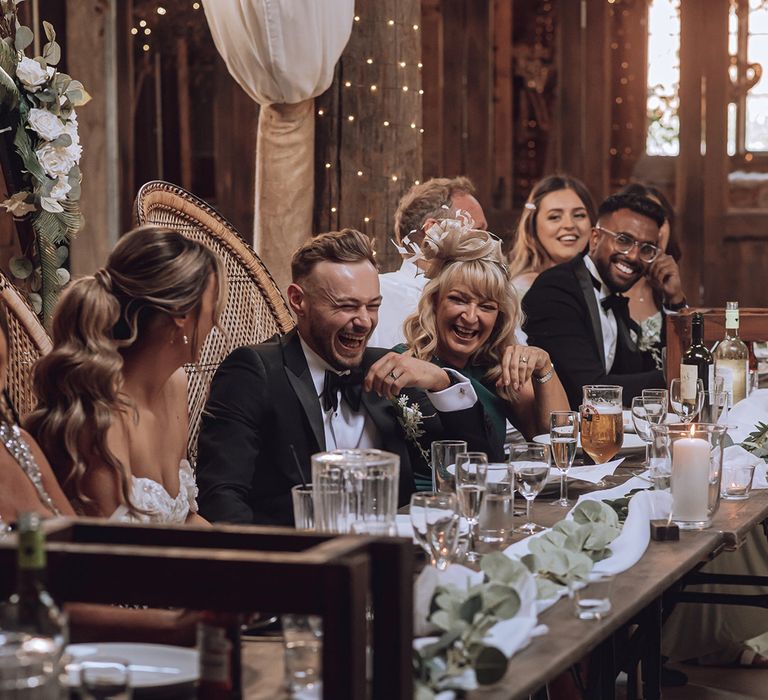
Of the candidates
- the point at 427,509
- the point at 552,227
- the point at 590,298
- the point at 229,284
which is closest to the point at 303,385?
the point at 229,284

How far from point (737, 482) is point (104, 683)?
5.95 ft

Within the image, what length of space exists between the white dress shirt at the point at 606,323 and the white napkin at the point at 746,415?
1.06 meters

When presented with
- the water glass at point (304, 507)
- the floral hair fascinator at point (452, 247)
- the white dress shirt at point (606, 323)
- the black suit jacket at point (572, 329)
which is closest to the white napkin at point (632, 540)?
the water glass at point (304, 507)

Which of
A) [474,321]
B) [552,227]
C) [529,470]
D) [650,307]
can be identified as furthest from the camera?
[552,227]

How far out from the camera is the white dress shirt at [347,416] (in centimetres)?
305

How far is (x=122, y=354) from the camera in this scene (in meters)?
2.44

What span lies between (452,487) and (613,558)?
1.16 feet


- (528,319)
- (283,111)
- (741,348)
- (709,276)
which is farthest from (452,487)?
(709,276)

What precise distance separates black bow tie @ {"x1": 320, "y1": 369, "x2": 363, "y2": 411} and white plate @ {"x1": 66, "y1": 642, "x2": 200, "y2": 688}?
56.7 inches

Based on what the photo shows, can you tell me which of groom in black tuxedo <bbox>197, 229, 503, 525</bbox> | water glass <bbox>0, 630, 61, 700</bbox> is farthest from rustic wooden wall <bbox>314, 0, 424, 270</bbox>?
water glass <bbox>0, 630, 61, 700</bbox>

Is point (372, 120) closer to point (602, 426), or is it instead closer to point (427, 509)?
point (602, 426)

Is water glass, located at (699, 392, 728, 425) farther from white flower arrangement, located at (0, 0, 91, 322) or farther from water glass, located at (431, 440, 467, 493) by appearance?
white flower arrangement, located at (0, 0, 91, 322)

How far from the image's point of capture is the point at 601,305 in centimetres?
468

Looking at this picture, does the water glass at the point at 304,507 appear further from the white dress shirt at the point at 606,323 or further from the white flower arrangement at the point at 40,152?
the white dress shirt at the point at 606,323
